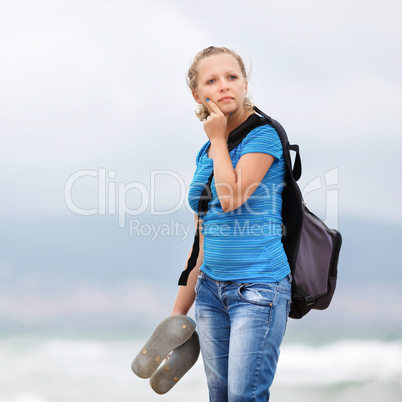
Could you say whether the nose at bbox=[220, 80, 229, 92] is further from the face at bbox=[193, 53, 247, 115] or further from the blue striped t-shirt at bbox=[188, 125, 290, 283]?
the blue striped t-shirt at bbox=[188, 125, 290, 283]

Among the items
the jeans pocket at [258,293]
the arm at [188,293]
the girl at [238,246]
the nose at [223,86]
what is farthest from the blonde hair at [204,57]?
the jeans pocket at [258,293]

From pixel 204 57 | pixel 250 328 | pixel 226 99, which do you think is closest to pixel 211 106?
pixel 226 99

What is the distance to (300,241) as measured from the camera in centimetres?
208

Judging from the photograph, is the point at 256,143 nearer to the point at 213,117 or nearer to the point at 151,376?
the point at 213,117

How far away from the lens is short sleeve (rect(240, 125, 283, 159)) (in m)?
1.91

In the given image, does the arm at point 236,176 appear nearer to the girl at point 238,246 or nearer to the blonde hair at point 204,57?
the girl at point 238,246

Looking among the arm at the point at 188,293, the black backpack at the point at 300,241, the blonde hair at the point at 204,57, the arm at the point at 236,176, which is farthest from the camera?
the arm at the point at 188,293

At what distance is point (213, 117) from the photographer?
1.98 m

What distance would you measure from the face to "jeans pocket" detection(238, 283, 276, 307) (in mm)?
652

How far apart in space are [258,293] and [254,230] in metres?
0.22

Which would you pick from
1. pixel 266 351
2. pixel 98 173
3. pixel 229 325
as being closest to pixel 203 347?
pixel 229 325

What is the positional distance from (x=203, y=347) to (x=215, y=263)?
344 mm

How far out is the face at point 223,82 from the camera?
2.05 metres

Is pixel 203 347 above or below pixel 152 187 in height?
below
